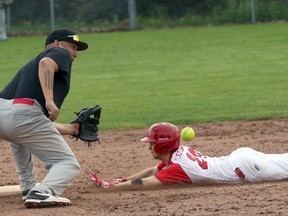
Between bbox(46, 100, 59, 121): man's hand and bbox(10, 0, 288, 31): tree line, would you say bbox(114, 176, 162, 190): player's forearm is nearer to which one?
bbox(46, 100, 59, 121): man's hand

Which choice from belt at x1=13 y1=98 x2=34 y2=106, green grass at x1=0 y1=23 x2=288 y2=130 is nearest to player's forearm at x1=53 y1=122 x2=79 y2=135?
belt at x1=13 y1=98 x2=34 y2=106

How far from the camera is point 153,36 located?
26953 mm

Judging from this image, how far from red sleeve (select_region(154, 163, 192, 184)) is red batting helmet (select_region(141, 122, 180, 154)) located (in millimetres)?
178

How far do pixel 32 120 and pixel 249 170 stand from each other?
2182mm

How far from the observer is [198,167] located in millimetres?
8195

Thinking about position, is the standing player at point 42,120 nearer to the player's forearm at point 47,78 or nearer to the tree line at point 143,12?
the player's forearm at point 47,78

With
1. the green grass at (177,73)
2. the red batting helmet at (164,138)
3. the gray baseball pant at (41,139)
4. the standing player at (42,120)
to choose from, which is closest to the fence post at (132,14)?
the green grass at (177,73)

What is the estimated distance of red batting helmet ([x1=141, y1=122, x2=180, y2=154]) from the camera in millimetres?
8211

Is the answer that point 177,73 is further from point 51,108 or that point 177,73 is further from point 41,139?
point 51,108

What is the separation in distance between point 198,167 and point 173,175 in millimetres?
255

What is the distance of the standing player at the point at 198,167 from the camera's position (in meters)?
8.17

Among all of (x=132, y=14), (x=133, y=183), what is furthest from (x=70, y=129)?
(x=132, y=14)

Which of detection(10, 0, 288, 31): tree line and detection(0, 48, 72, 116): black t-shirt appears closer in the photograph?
detection(0, 48, 72, 116): black t-shirt

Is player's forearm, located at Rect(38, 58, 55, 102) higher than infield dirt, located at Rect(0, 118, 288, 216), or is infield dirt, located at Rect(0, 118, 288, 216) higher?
player's forearm, located at Rect(38, 58, 55, 102)
